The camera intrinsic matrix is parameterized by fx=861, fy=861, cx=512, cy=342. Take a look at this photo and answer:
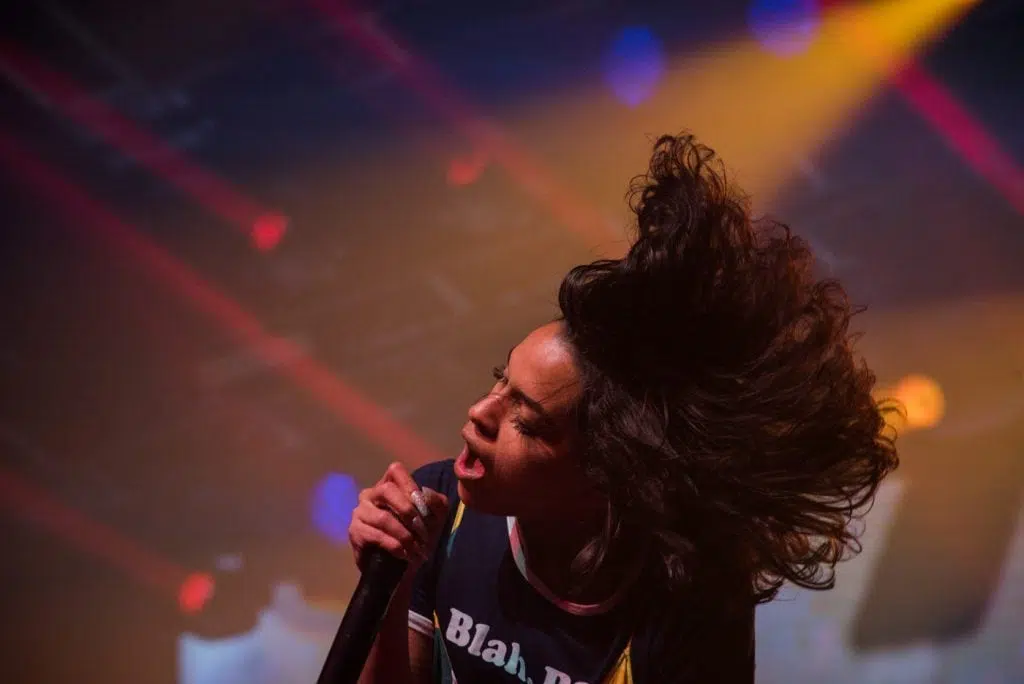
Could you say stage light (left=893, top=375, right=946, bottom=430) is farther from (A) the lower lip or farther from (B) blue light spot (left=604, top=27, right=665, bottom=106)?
(A) the lower lip

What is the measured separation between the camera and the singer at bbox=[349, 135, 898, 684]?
124cm

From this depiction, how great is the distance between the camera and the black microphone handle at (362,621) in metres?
0.95

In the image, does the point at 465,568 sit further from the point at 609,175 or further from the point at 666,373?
the point at 609,175

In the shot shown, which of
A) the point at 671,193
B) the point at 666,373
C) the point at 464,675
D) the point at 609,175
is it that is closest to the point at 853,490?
the point at 666,373

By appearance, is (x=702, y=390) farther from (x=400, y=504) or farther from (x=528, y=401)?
(x=400, y=504)

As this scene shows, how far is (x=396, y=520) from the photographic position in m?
1.05

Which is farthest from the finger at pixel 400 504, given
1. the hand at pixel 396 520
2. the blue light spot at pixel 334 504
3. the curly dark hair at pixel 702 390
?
the blue light spot at pixel 334 504

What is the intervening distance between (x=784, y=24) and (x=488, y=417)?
85.7 inches

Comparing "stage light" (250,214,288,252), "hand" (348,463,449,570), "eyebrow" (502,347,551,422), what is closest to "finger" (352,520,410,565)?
"hand" (348,463,449,570)

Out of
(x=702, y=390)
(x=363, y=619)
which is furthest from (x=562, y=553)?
(x=363, y=619)

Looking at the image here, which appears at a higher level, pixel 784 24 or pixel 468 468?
pixel 784 24

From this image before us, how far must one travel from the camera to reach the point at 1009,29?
8.95 feet

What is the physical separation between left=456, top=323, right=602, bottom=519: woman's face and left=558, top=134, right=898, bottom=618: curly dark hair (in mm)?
30

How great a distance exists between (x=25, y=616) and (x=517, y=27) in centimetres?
283
